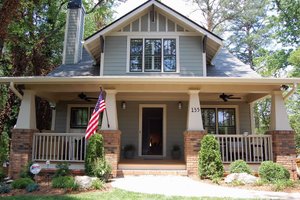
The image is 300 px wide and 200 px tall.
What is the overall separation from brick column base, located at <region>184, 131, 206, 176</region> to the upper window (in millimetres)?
3237

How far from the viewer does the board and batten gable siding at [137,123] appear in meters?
12.1

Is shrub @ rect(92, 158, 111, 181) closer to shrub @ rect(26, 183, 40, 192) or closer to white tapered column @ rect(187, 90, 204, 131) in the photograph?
shrub @ rect(26, 183, 40, 192)

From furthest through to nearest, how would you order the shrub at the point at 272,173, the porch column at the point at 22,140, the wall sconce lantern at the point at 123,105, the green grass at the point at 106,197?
1. the wall sconce lantern at the point at 123,105
2. the porch column at the point at 22,140
3. the shrub at the point at 272,173
4. the green grass at the point at 106,197

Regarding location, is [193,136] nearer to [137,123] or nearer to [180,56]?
[137,123]

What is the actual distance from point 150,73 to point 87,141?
3.70m

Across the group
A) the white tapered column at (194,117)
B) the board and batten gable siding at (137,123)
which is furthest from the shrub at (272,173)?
the board and batten gable siding at (137,123)

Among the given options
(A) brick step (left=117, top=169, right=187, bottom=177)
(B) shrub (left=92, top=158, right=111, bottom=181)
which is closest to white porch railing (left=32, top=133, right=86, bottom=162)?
(B) shrub (left=92, top=158, right=111, bottom=181)

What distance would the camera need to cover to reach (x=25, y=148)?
30.5ft

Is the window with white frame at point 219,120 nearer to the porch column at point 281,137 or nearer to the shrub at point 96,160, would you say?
the porch column at point 281,137

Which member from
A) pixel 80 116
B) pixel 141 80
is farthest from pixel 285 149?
pixel 80 116

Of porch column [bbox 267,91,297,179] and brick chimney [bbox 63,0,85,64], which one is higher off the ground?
brick chimney [bbox 63,0,85,64]

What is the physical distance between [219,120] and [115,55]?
512 centimetres

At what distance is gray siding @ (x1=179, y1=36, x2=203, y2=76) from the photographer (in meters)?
11.5

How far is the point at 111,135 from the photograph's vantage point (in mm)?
9227
